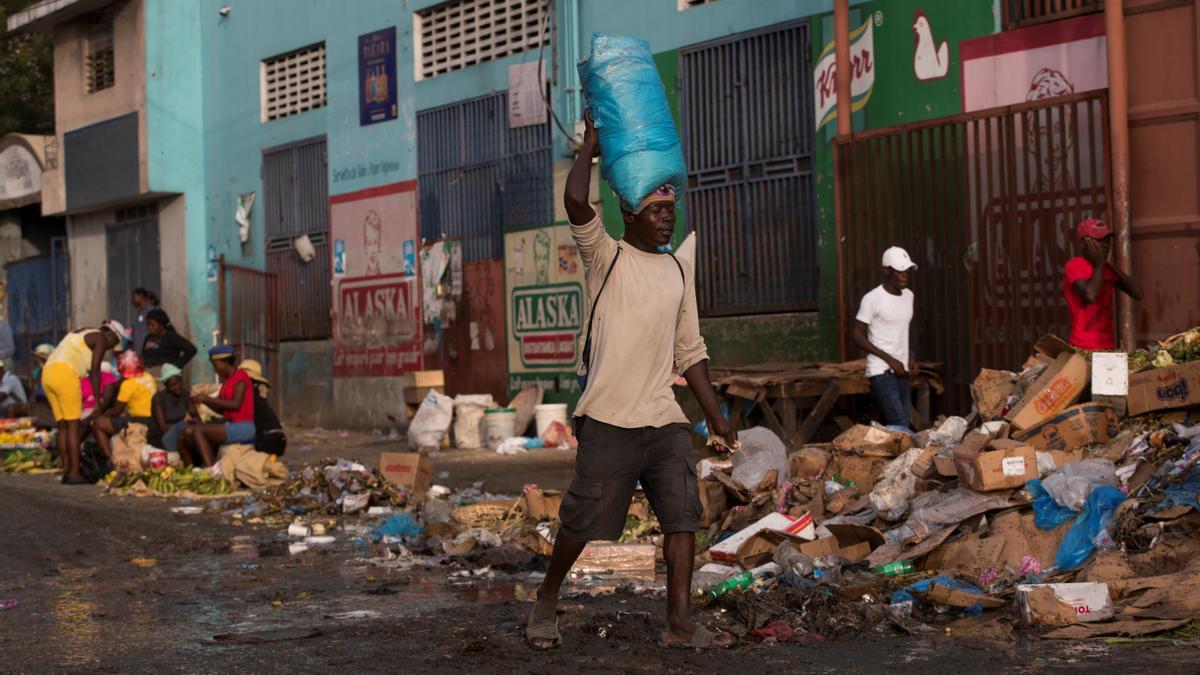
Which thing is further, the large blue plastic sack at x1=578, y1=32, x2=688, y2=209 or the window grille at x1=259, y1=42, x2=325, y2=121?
the window grille at x1=259, y1=42, x2=325, y2=121

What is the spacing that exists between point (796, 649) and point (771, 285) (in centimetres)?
848

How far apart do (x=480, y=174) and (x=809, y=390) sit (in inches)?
284

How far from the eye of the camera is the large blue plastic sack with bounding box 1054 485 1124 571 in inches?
259

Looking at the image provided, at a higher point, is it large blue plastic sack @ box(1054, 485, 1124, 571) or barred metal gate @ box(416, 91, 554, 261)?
barred metal gate @ box(416, 91, 554, 261)

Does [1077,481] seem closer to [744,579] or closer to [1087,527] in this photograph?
[1087,527]

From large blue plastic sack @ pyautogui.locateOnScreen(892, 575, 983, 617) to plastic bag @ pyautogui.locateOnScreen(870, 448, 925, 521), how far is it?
126 centimetres

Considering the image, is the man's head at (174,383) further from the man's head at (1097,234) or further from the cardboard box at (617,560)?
the man's head at (1097,234)

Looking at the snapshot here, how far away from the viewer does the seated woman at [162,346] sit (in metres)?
15.4

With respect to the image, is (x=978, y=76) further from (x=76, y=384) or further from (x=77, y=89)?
(x=77, y=89)

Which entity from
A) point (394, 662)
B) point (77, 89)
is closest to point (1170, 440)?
point (394, 662)

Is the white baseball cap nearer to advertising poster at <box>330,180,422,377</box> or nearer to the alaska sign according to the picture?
the alaska sign

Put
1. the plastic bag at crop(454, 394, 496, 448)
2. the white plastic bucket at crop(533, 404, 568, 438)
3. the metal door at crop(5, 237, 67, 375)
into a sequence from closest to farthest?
the white plastic bucket at crop(533, 404, 568, 438) → the plastic bag at crop(454, 394, 496, 448) → the metal door at crop(5, 237, 67, 375)

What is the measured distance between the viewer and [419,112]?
18.6 meters

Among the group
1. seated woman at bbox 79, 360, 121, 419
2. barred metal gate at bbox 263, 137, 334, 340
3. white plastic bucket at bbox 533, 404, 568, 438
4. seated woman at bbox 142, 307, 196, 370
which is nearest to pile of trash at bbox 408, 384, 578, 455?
white plastic bucket at bbox 533, 404, 568, 438
